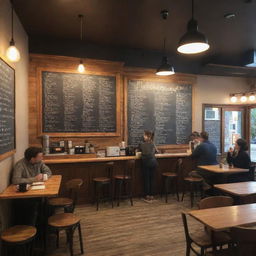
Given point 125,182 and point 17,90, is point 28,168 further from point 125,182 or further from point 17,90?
point 125,182

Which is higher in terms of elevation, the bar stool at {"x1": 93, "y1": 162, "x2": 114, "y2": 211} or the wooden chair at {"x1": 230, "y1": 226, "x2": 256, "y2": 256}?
the wooden chair at {"x1": 230, "y1": 226, "x2": 256, "y2": 256}

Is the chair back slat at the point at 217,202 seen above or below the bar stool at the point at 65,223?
above

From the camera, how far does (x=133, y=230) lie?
360cm

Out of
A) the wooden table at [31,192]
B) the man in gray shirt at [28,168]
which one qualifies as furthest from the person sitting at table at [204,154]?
the man in gray shirt at [28,168]

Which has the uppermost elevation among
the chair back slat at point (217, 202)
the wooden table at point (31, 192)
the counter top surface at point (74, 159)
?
the counter top surface at point (74, 159)

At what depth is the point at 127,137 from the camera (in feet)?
18.4

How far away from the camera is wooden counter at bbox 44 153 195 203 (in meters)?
4.62

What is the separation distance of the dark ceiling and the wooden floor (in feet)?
11.2

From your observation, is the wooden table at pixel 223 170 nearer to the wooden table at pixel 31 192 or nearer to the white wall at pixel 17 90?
the wooden table at pixel 31 192

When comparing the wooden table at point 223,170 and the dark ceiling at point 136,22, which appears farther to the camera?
the wooden table at point 223,170

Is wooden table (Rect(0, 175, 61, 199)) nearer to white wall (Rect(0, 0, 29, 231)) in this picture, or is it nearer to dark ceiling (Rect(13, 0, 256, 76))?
white wall (Rect(0, 0, 29, 231))

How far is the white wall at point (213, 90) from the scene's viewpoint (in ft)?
21.1

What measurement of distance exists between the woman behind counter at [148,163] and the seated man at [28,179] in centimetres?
220

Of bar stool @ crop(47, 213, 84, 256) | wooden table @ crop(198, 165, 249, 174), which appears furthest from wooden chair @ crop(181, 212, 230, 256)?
wooden table @ crop(198, 165, 249, 174)
